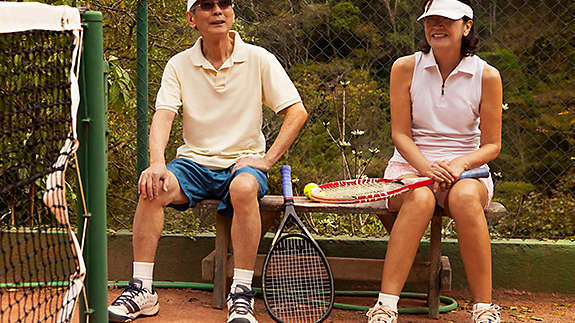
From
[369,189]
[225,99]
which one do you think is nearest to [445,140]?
[369,189]

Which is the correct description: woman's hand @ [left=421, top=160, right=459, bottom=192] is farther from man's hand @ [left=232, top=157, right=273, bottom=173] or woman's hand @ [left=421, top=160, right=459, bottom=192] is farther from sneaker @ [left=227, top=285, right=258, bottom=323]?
sneaker @ [left=227, top=285, right=258, bottom=323]

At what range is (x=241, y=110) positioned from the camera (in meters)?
3.50

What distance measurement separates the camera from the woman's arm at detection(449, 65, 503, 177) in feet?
10.8

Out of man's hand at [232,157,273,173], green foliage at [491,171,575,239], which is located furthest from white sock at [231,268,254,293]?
green foliage at [491,171,575,239]

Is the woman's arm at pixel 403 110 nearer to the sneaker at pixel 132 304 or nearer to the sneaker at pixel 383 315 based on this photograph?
the sneaker at pixel 383 315

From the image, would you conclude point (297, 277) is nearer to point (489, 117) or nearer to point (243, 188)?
point (243, 188)

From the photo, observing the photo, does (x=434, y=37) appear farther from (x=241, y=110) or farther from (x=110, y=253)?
(x=110, y=253)

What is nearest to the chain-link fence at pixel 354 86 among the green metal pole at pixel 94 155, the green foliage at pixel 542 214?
the green foliage at pixel 542 214

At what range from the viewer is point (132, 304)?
10.4ft

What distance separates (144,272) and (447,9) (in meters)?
1.67

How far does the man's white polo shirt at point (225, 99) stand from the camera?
3484mm

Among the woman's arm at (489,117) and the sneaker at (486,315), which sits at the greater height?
the woman's arm at (489,117)

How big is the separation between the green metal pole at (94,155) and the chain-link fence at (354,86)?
5.32 ft

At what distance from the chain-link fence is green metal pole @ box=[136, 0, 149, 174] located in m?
0.20
